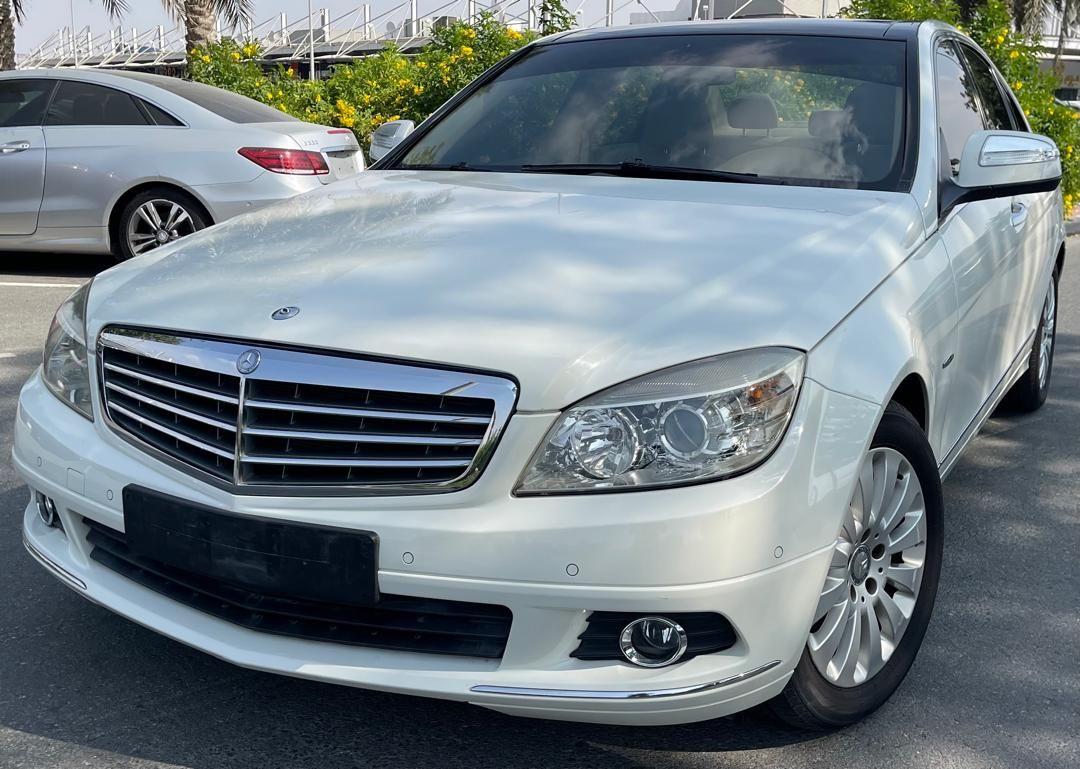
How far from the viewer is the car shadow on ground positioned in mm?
9086

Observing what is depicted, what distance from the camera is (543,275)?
8.86 feet

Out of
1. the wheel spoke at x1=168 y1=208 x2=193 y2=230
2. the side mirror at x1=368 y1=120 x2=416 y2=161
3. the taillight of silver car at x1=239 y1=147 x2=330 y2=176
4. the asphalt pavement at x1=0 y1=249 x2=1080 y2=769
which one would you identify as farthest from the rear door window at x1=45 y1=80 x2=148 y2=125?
the asphalt pavement at x1=0 y1=249 x2=1080 y2=769

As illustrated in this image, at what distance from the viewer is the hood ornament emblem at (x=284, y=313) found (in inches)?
101

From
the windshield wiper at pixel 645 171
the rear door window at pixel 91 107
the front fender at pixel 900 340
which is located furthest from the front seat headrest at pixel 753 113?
the rear door window at pixel 91 107

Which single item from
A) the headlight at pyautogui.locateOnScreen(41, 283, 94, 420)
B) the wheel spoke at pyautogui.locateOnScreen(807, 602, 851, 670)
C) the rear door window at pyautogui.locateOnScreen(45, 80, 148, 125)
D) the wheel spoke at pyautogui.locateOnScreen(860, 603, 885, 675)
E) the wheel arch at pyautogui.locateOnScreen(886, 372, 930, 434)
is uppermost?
the rear door window at pyautogui.locateOnScreen(45, 80, 148, 125)

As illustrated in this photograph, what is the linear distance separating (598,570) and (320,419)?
0.63 metres

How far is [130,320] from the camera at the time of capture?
8.98ft

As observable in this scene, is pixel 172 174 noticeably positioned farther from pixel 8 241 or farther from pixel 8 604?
pixel 8 604

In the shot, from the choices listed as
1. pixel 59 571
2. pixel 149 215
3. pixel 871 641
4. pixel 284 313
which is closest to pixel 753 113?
pixel 871 641

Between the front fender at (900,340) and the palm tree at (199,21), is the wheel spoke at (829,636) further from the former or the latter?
the palm tree at (199,21)

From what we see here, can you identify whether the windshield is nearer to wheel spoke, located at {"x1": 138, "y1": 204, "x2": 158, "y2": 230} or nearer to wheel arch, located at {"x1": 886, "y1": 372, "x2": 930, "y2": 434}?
wheel arch, located at {"x1": 886, "y1": 372, "x2": 930, "y2": 434}

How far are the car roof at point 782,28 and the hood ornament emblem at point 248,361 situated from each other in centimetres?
235

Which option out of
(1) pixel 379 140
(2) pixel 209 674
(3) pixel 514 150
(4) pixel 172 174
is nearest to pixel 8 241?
(4) pixel 172 174

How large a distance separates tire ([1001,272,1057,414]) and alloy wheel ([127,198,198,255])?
5389mm
